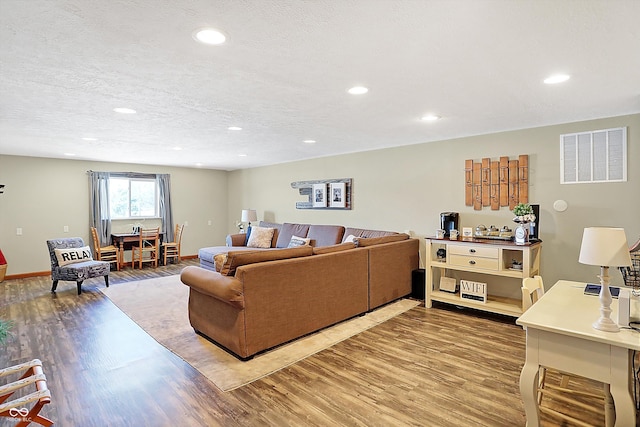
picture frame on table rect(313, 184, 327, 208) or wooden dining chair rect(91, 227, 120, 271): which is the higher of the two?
picture frame on table rect(313, 184, 327, 208)

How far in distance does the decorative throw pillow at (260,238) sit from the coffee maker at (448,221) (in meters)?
3.78

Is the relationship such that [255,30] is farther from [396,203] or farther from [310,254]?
[396,203]

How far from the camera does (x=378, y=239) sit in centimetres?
456

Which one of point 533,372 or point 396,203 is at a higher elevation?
point 396,203

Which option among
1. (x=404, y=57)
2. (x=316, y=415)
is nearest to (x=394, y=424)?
(x=316, y=415)

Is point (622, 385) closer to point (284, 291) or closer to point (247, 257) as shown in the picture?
point (284, 291)

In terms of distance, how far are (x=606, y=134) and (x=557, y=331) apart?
3092 millimetres

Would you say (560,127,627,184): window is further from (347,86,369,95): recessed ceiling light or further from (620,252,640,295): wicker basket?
(347,86,369,95): recessed ceiling light

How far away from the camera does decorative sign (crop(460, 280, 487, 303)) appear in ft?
13.7

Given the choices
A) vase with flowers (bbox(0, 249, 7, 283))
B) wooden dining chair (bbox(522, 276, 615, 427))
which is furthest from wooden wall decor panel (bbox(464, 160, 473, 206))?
vase with flowers (bbox(0, 249, 7, 283))

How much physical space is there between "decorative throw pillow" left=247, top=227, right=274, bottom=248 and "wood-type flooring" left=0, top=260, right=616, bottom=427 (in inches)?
134

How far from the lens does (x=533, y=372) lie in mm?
1829

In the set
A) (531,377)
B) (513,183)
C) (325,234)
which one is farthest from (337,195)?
(531,377)

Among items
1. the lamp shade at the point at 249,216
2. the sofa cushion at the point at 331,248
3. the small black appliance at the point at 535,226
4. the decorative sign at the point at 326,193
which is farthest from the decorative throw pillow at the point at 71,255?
the small black appliance at the point at 535,226
